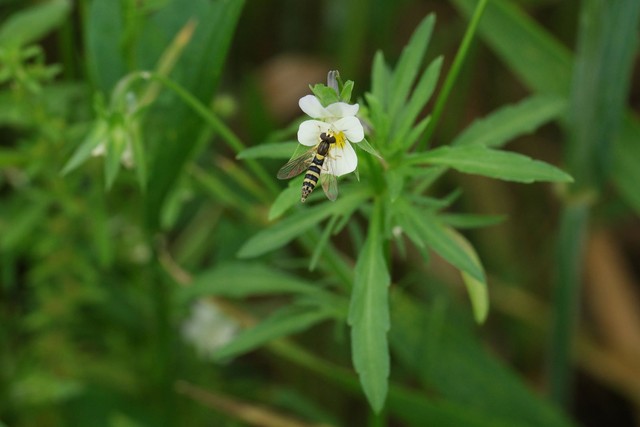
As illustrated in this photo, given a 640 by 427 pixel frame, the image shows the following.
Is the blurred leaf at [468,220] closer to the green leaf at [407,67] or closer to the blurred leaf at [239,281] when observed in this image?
the green leaf at [407,67]

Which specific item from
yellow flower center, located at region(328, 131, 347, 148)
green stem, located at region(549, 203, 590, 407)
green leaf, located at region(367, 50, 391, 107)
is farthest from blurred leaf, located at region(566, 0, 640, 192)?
yellow flower center, located at region(328, 131, 347, 148)

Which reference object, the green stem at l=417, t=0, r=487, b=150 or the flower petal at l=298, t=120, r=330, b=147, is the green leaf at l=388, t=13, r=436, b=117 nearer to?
the green stem at l=417, t=0, r=487, b=150

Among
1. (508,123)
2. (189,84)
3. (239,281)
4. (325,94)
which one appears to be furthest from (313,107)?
(239,281)

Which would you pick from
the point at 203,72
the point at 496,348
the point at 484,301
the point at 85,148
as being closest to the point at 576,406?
the point at 496,348

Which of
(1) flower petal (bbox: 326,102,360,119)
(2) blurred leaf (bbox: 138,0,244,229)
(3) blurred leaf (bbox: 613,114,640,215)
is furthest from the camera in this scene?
(3) blurred leaf (bbox: 613,114,640,215)

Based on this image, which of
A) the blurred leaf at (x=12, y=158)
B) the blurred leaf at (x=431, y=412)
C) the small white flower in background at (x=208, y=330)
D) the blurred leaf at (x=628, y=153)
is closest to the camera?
the blurred leaf at (x=12, y=158)

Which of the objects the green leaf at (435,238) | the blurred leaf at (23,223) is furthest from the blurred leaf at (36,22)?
the green leaf at (435,238)
